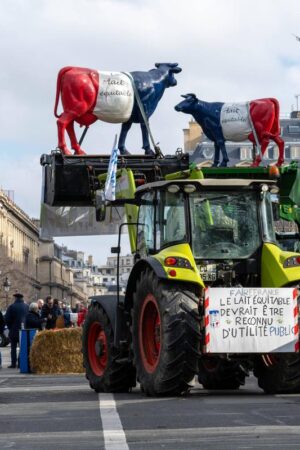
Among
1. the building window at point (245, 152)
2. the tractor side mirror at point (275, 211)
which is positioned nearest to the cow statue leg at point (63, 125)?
the tractor side mirror at point (275, 211)

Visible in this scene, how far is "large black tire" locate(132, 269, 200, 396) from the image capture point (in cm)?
1432

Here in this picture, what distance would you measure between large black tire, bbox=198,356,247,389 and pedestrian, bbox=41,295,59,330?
699 inches

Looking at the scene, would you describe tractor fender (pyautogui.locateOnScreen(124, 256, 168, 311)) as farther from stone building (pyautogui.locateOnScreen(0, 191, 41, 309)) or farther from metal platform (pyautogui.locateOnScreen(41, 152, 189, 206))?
stone building (pyautogui.locateOnScreen(0, 191, 41, 309))

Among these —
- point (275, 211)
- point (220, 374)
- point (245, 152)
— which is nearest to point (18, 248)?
point (245, 152)

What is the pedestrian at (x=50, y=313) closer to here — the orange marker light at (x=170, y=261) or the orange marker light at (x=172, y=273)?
the orange marker light at (x=170, y=261)

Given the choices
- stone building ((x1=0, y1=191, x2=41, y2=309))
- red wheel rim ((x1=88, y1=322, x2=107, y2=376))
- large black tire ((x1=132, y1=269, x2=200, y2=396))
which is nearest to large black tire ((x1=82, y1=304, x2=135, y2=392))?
red wheel rim ((x1=88, y1=322, x2=107, y2=376))

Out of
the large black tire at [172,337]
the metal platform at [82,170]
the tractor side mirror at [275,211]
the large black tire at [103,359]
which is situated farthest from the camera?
the metal platform at [82,170]

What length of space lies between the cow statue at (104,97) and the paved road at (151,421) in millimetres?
13130

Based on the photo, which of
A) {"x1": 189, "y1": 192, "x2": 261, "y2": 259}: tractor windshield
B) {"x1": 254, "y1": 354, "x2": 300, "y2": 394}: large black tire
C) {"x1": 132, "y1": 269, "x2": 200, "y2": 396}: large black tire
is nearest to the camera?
{"x1": 132, "y1": 269, "x2": 200, "y2": 396}: large black tire

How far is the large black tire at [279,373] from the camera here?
15.0 m

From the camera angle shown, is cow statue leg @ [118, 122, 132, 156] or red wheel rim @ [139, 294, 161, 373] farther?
cow statue leg @ [118, 122, 132, 156]

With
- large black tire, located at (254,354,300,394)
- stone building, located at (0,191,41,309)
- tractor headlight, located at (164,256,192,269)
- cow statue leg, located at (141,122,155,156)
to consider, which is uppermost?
stone building, located at (0,191,41,309)

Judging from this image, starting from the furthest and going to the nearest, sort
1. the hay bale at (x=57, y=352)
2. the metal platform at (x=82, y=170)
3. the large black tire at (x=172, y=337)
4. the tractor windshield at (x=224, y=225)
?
1. the hay bale at (x=57, y=352)
2. the metal platform at (x=82, y=170)
3. the tractor windshield at (x=224, y=225)
4. the large black tire at (x=172, y=337)

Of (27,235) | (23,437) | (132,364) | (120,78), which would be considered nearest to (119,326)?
(132,364)
